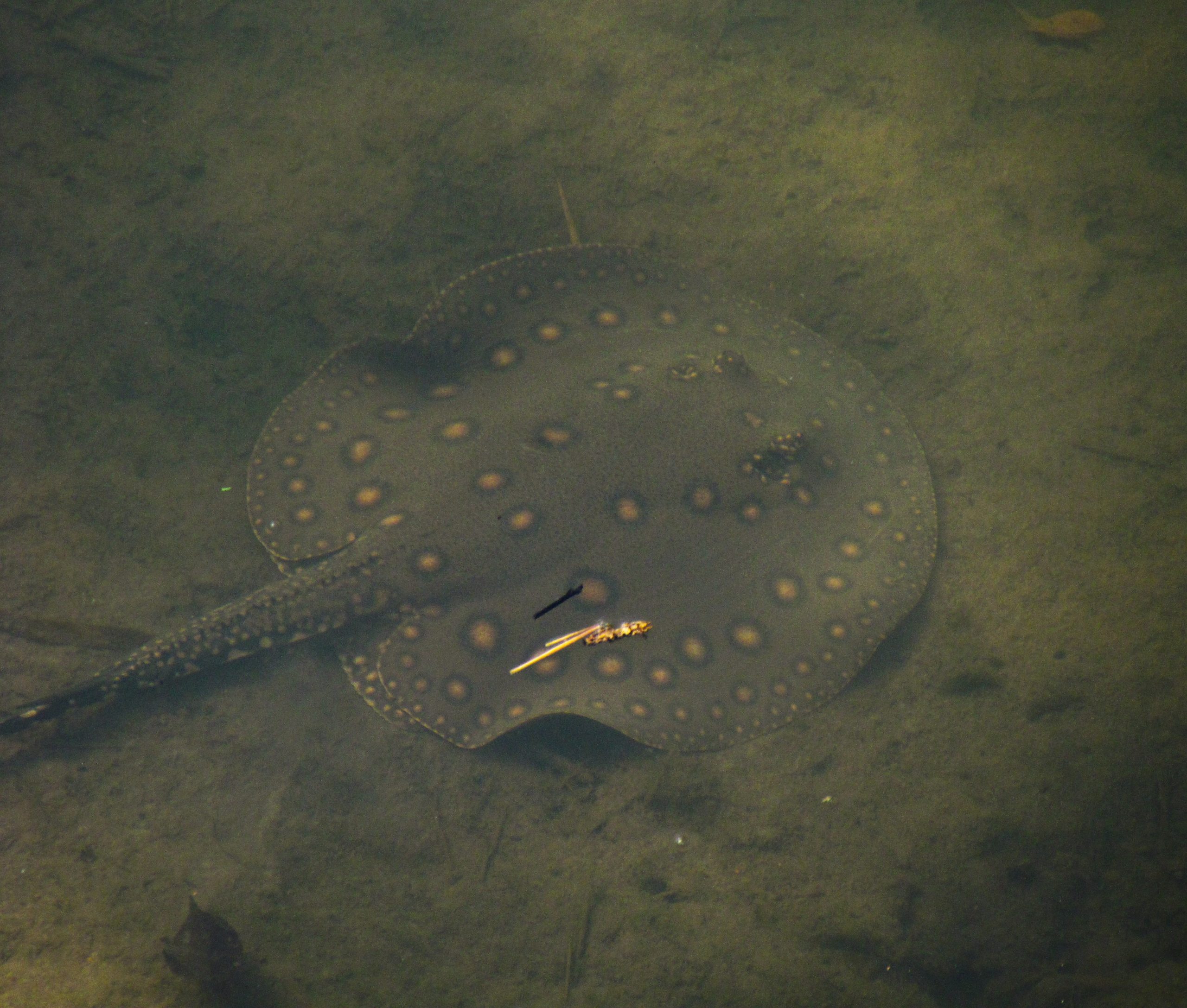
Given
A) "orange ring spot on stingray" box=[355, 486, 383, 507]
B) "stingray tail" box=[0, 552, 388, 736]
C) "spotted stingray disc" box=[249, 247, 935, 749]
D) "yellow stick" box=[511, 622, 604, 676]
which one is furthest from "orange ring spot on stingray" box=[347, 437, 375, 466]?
"yellow stick" box=[511, 622, 604, 676]

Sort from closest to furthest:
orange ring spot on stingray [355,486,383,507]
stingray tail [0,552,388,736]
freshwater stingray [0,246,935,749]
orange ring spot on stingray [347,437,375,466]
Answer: stingray tail [0,552,388,736] → freshwater stingray [0,246,935,749] → orange ring spot on stingray [355,486,383,507] → orange ring spot on stingray [347,437,375,466]

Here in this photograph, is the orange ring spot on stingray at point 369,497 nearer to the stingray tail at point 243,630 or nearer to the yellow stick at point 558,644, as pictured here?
the stingray tail at point 243,630

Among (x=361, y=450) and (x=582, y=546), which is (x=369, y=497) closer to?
(x=361, y=450)

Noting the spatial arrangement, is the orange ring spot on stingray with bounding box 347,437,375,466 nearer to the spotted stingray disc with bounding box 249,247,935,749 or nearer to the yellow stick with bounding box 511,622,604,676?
the spotted stingray disc with bounding box 249,247,935,749

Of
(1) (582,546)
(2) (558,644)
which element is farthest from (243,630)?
(1) (582,546)

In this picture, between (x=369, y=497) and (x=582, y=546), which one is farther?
(x=369, y=497)

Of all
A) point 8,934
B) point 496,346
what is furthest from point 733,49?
point 8,934

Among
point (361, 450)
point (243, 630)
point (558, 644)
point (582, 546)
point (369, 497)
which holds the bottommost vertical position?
point (558, 644)
